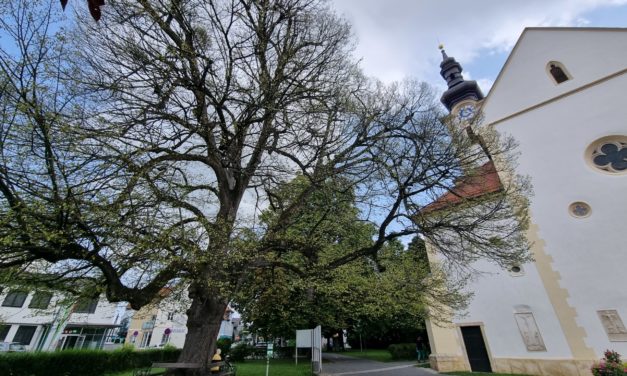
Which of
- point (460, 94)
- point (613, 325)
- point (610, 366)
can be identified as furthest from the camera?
point (460, 94)

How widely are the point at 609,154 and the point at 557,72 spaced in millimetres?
5231

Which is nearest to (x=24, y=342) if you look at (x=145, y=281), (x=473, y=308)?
(x=145, y=281)

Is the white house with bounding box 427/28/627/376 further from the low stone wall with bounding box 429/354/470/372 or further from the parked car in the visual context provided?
the parked car

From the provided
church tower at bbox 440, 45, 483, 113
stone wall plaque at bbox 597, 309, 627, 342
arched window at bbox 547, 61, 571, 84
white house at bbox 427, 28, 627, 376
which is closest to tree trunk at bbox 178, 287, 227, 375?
white house at bbox 427, 28, 627, 376

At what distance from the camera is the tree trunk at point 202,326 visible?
6.27 metres

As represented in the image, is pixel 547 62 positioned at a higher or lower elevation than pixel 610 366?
higher

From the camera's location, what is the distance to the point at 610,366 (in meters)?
9.20

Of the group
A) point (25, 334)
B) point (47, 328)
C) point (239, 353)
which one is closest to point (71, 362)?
point (239, 353)

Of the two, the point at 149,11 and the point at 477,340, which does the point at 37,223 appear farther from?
the point at 477,340

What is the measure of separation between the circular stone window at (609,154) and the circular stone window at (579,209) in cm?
179

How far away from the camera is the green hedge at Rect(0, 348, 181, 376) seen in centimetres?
1274

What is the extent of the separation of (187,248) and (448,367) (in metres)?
14.3

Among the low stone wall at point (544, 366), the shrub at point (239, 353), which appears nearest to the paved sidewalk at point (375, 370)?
the low stone wall at point (544, 366)

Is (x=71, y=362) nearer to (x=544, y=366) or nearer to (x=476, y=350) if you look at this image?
(x=476, y=350)
